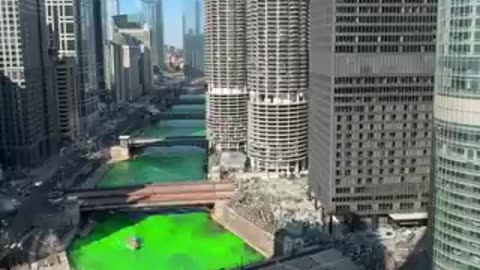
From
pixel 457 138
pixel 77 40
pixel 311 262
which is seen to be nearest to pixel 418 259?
pixel 311 262

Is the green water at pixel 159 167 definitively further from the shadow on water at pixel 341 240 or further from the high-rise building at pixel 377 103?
the high-rise building at pixel 377 103

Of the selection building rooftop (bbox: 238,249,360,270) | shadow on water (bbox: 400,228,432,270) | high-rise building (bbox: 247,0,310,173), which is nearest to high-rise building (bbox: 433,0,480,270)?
building rooftop (bbox: 238,249,360,270)

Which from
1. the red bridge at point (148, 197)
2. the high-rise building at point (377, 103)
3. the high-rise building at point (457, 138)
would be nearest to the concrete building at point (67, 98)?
the red bridge at point (148, 197)

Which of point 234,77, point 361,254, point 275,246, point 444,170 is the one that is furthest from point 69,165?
point 444,170

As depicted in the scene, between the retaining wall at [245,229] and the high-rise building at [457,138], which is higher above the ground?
the high-rise building at [457,138]

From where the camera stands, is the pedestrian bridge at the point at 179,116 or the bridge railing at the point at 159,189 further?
the pedestrian bridge at the point at 179,116

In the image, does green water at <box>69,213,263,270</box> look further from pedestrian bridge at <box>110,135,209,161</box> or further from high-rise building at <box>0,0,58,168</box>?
pedestrian bridge at <box>110,135,209,161</box>

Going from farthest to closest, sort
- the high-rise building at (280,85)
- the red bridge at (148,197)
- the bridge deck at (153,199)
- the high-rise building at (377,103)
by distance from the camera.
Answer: the high-rise building at (280,85) → the red bridge at (148,197) → the bridge deck at (153,199) → the high-rise building at (377,103)

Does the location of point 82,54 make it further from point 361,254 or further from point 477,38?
point 477,38

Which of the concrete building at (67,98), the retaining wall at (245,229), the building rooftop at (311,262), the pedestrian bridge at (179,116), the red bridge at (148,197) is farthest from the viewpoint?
the pedestrian bridge at (179,116)

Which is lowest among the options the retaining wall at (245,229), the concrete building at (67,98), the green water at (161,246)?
the green water at (161,246)
